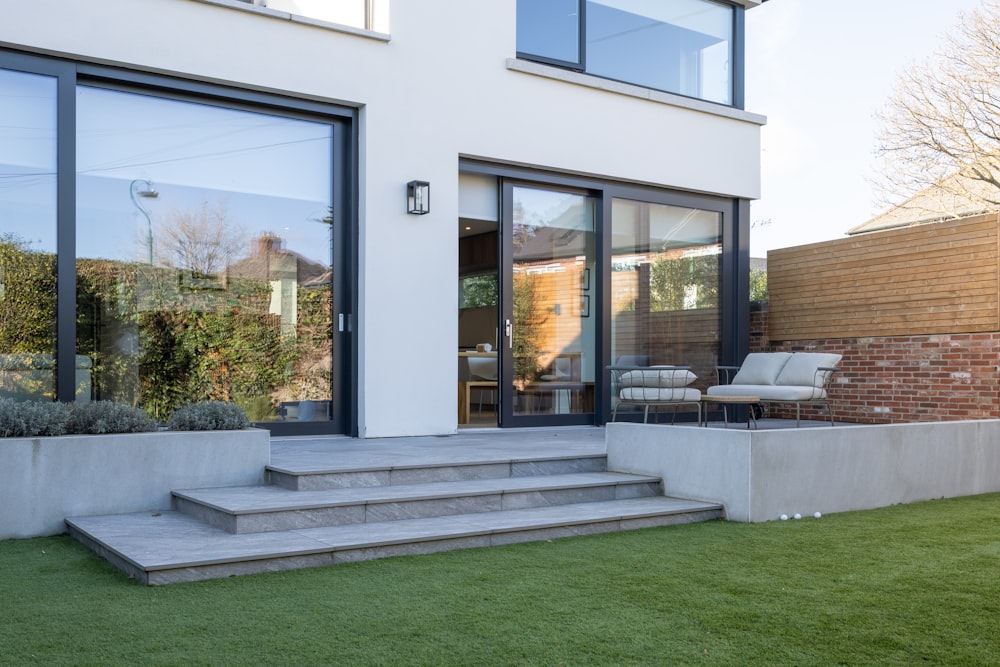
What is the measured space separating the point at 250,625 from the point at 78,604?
0.76 metres

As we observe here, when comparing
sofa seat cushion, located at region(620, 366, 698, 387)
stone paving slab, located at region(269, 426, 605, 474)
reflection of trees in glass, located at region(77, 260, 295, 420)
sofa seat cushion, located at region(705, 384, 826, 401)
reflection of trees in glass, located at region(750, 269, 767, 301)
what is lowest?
stone paving slab, located at region(269, 426, 605, 474)

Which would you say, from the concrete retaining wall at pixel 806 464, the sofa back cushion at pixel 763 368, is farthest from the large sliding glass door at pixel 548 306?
the concrete retaining wall at pixel 806 464

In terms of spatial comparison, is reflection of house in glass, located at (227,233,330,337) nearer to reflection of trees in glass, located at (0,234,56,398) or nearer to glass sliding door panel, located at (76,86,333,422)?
glass sliding door panel, located at (76,86,333,422)

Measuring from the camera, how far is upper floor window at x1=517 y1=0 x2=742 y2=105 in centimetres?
837

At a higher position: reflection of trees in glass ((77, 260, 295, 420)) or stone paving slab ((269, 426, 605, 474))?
reflection of trees in glass ((77, 260, 295, 420))

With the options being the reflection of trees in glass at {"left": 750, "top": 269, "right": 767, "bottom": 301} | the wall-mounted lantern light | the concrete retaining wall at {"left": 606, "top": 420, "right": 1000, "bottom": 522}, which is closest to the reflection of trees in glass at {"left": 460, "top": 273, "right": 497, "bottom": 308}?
the wall-mounted lantern light

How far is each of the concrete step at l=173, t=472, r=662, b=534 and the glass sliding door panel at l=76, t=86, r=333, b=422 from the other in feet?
5.81

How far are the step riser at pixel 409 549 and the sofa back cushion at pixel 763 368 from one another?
2944mm

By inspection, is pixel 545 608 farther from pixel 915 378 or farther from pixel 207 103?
pixel 915 378

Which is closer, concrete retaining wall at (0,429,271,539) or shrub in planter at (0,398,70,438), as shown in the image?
concrete retaining wall at (0,429,271,539)

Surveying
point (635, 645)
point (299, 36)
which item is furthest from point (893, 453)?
point (299, 36)

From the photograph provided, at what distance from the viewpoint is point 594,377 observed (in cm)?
869

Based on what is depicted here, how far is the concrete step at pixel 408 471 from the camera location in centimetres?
502

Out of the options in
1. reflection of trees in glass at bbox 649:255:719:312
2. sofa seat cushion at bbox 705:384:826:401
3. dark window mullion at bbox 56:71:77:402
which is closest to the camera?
dark window mullion at bbox 56:71:77:402
